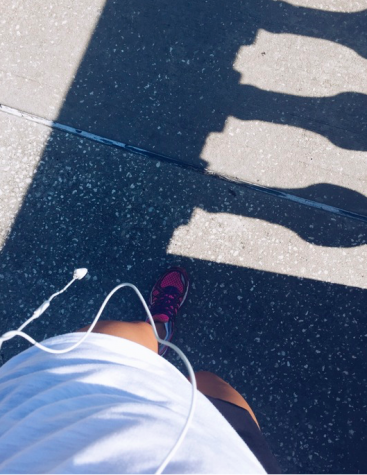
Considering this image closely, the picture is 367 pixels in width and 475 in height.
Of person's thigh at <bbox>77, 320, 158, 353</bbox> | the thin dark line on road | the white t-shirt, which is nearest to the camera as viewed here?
the white t-shirt

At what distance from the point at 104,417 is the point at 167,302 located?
3.66ft

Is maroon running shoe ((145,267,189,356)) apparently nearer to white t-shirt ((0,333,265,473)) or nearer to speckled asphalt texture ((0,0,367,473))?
speckled asphalt texture ((0,0,367,473))

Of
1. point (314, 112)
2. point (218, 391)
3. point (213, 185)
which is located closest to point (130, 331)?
point (218, 391)

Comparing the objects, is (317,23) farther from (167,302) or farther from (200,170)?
(167,302)

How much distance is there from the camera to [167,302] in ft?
6.68

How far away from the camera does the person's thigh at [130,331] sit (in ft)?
4.92

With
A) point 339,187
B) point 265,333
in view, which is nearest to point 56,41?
point 339,187

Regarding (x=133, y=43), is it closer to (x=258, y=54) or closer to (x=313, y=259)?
(x=258, y=54)

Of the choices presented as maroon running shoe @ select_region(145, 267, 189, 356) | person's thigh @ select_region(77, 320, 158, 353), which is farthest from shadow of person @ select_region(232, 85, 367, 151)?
person's thigh @ select_region(77, 320, 158, 353)

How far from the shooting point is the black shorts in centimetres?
136

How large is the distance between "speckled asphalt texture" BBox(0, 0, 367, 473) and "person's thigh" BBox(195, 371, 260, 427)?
36 cm

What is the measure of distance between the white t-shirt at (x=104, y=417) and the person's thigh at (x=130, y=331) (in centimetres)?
25

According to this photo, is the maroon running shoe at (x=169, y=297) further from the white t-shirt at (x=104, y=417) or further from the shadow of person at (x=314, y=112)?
the shadow of person at (x=314, y=112)

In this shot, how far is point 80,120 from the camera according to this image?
7.27 feet
